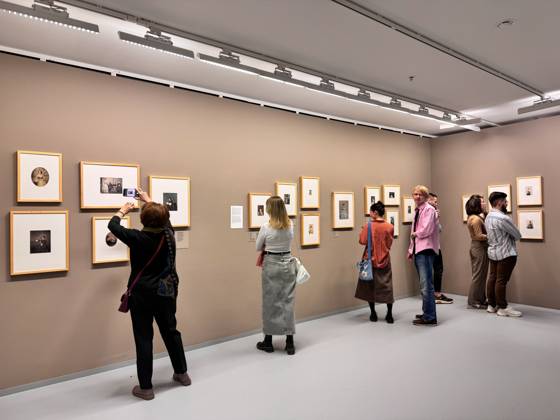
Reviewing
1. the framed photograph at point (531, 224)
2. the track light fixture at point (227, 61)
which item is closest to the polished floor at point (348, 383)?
the framed photograph at point (531, 224)

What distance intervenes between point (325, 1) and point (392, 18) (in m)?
0.62

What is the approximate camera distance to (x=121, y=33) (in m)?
2.90

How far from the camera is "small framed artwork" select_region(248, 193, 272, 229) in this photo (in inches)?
190

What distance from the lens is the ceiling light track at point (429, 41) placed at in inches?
113

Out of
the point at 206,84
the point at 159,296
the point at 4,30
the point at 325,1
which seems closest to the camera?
the point at 325,1

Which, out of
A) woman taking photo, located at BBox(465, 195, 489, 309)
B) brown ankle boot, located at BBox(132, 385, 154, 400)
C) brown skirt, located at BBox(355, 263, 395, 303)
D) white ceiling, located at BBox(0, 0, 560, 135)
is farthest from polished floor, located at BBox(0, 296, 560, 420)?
white ceiling, located at BBox(0, 0, 560, 135)

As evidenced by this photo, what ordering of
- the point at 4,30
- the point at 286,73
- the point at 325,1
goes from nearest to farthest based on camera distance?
the point at 325,1 → the point at 4,30 → the point at 286,73

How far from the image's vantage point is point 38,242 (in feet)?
11.3

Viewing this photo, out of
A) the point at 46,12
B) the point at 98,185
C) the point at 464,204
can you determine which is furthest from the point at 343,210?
the point at 46,12

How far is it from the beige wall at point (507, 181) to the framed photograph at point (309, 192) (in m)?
3.03

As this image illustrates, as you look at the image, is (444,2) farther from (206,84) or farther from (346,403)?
(346,403)

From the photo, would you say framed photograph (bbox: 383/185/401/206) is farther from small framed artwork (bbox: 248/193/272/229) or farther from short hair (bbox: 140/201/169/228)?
short hair (bbox: 140/201/169/228)

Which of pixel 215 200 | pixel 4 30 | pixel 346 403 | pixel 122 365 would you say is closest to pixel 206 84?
pixel 215 200

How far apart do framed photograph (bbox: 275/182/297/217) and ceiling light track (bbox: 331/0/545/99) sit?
94.6 inches
